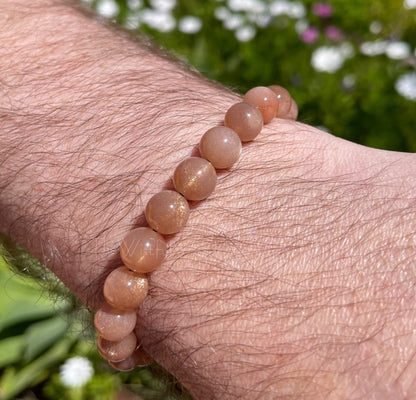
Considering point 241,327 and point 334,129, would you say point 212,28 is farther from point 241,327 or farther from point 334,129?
point 241,327

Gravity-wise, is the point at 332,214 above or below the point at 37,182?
above

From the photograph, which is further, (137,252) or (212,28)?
(212,28)

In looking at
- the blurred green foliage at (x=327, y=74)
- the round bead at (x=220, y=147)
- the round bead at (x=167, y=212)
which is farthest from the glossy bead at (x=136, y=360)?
the blurred green foliage at (x=327, y=74)

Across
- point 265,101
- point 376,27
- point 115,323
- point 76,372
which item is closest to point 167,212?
point 115,323

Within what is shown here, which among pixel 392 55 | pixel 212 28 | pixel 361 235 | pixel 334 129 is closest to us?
pixel 361 235

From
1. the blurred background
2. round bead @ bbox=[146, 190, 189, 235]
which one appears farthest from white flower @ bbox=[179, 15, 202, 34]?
round bead @ bbox=[146, 190, 189, 235]

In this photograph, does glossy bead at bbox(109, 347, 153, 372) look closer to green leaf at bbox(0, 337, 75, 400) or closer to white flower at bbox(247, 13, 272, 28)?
green leaf at bbox(0, 337, 75, 400)

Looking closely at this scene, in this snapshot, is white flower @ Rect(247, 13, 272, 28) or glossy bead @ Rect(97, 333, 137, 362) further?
white flower @ Rect(247, 13, 272, 28)

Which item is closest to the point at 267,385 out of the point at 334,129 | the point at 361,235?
the point at 361,235
